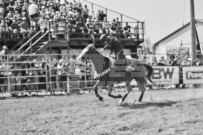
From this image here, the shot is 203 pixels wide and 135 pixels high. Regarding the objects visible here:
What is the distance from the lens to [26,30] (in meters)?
18.7

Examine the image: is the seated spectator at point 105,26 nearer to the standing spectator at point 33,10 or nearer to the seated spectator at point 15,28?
the standing spectator at point 33,10

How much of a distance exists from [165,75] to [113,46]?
325 inches

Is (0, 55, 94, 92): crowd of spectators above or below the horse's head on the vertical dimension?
below

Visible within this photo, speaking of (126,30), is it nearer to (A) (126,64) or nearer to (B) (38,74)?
(B) (38,74)

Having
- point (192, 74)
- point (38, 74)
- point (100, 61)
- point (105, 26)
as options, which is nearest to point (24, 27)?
point (38, 74)

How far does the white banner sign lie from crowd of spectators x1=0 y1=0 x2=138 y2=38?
15.8 ft

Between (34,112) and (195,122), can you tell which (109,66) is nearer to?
(34,112)

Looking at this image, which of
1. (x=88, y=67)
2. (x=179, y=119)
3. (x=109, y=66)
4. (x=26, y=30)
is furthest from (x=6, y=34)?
(x=179, y=119)

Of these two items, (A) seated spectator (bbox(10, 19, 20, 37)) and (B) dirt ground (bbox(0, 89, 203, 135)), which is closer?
(B) dirt ground (bbox(0, 89, 203, 135))

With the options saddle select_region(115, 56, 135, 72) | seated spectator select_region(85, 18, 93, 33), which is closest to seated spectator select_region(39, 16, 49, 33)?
seated spectator select_region(85, 18, 93, 33)

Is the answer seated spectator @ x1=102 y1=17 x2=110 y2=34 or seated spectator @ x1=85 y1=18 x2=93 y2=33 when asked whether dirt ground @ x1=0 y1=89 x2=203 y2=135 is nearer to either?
seated spectator @ x1=85 y1=18 x2=93 y2=33

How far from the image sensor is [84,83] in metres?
17.5

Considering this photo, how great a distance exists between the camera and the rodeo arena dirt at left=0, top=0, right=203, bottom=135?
8391 millimetres

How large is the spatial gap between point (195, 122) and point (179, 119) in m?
0.41
